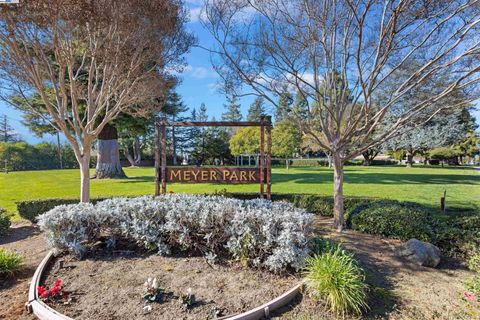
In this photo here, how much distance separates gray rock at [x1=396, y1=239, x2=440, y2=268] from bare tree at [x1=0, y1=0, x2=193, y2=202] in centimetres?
630

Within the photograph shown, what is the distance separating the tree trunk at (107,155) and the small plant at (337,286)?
14.3m

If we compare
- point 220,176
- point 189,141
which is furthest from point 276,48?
point 189,141

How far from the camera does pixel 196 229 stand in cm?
373

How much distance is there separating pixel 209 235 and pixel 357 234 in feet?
10.9

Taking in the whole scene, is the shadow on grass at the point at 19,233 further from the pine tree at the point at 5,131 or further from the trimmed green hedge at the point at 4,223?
the pine tree at the point at 5,131

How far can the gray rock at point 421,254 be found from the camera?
3.84 m

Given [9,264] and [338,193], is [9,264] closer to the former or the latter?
[9,264]

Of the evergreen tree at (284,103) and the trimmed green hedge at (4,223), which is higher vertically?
the evergreen tree at (284,103)

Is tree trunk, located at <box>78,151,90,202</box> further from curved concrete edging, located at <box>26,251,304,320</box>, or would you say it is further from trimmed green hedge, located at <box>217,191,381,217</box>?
trimmed green hedge, located at <box>217,191,381,217</box>

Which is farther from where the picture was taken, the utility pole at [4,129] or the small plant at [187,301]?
the utility pole at [4,129]

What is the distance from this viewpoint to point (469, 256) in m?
4.03

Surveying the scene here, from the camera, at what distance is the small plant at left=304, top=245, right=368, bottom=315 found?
2637 millimetres

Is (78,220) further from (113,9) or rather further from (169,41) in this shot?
(169,41)

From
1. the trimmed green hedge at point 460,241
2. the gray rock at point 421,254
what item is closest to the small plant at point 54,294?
the gray rock at point 421,254
